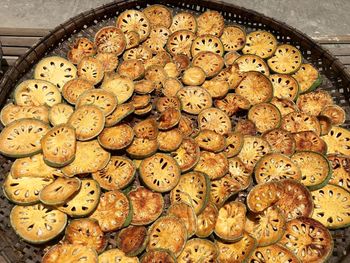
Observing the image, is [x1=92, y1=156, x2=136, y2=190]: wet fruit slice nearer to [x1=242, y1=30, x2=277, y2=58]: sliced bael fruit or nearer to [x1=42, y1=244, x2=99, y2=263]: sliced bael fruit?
[x1=42, y1=244, x2=99, y2=263]: sliced bael fruit

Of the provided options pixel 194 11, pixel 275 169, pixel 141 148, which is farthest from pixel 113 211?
pixel 194 11

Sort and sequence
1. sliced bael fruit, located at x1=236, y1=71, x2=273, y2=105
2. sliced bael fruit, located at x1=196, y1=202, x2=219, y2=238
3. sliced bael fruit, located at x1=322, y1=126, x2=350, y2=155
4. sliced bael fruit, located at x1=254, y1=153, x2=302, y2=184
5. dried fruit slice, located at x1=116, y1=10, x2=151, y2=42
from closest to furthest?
sliced bael fruit, located at x1=196, y1=202, x2=219, y2=238 → sliced bael fruit, located at x1=254, y1=153, x2=302, y2=184 → sliced bael fruit, located at x1=322, y1=126, x2=350, y2=155 → sliced bael fruit, located at x1=236, y1=71, x2=273, y2=105 → dried fruit slice, located at x1=116, y1=10, x2=151, y2=42

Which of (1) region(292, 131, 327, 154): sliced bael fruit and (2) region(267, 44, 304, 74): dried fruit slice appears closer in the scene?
(1) region(292, 131, 327, 154): sliced bael fruit

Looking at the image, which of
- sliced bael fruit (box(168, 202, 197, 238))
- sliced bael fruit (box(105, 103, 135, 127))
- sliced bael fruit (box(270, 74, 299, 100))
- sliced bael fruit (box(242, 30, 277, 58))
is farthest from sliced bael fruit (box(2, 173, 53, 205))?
sliced bael fruit (box(242, 30, 277, 58))

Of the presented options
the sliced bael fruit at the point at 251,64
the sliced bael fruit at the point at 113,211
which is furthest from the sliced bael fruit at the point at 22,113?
the sliced bael fruit at the point at 251,64

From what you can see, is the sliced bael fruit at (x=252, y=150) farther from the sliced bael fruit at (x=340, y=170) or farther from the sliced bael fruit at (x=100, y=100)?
the sliced bael fruit at (x=100, y=100)

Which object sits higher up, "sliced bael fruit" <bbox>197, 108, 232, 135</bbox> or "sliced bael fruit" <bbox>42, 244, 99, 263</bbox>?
"sliced bael fruit" <bbox>197, 108, 232, 135</bbox>

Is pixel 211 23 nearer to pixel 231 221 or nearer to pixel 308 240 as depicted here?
pixel 231 221
